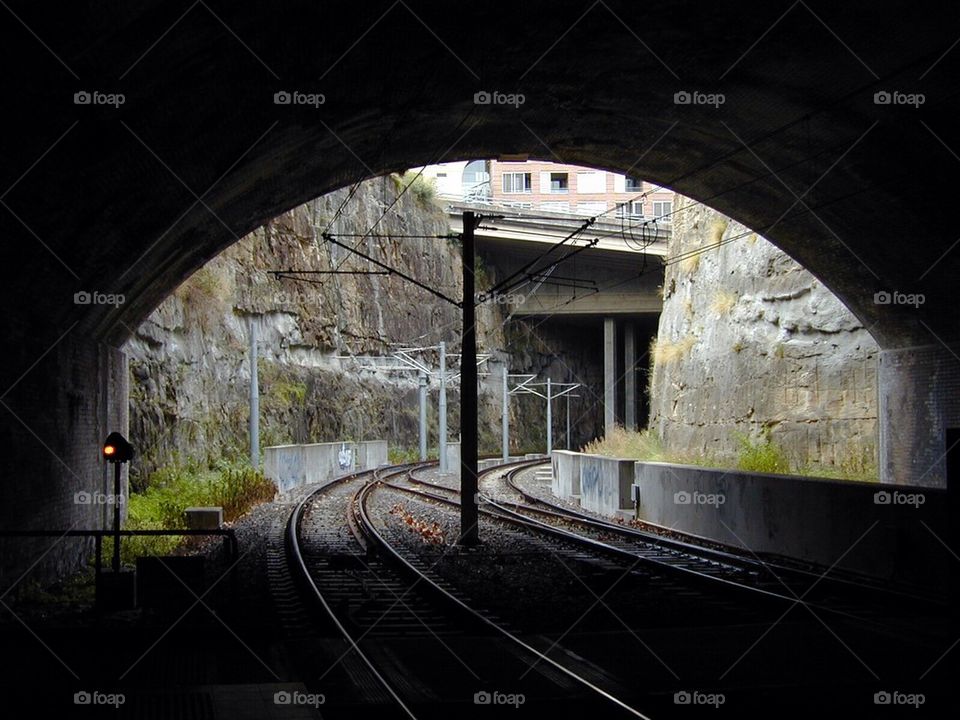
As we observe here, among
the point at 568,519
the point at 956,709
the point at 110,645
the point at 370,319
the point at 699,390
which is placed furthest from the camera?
the point at 370,319

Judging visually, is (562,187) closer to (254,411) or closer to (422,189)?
(422,189)

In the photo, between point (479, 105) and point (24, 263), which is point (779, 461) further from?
point (24, 263)

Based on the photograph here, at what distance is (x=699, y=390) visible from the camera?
28.2 m

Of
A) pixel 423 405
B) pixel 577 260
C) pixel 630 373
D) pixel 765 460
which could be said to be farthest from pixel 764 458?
pixel 630 373

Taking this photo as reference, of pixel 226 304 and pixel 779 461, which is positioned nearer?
pixel 779 461

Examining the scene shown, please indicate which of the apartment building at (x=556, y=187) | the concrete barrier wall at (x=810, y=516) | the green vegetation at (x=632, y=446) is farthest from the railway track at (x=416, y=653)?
the apartment building at (x=556, y=187)

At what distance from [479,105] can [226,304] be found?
2753cm

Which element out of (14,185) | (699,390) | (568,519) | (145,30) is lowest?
(568,519)

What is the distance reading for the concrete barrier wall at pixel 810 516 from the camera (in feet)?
40.5

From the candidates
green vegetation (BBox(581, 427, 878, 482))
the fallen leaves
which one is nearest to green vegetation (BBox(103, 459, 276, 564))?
the fallen leaves

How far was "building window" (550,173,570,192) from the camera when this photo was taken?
83375mm

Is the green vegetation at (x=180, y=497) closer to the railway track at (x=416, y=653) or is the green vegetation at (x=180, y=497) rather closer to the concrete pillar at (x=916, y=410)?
the railway track at (x=416, y=653)

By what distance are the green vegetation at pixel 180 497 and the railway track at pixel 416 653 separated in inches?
128

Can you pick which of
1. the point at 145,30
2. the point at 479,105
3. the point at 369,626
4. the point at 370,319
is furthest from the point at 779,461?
the point at 370,319
